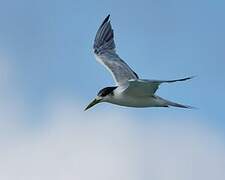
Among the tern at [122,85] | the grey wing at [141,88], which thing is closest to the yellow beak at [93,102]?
the tern at [122,85]

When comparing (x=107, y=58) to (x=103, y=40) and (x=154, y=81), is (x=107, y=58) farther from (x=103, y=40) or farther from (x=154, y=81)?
(x=154, y=81)

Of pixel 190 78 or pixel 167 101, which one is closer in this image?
pixel 190 78

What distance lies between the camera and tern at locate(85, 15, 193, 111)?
16.3 meters

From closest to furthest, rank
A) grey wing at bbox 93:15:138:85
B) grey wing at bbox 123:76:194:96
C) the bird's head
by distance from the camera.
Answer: grey wing at bbox 123:76:194:96 → the bird's head → grey wing at bbox 93:15:138:85

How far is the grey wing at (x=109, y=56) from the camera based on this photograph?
64.0 feet

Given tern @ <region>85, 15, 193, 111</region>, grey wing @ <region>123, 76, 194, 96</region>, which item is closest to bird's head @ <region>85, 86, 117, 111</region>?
tern @ <region>85, 15, 193, 111</region>

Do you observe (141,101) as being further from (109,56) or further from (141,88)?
(109,56)

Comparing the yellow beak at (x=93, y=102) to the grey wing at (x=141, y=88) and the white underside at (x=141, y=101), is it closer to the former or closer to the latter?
the white underside at (x=141, y=101)

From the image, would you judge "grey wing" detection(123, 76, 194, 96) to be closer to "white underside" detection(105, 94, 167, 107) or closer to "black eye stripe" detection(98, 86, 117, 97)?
"white underside" detection(105, 94, 167, 107)

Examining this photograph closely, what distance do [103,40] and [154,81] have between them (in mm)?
7743

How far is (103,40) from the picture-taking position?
879 inches

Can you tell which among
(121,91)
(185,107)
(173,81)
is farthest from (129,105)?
(173,81)

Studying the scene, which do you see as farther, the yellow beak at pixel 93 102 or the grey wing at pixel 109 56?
the grey wing at pixel 109 56

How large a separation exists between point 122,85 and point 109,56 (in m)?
3.78
